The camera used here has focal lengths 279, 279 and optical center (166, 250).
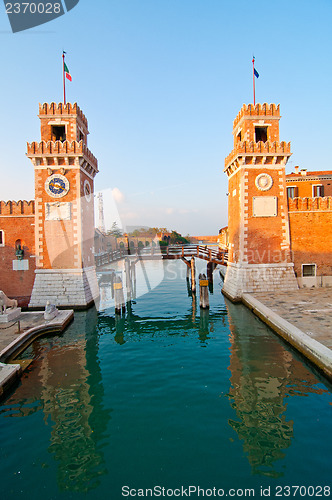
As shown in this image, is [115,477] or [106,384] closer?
[115,477]

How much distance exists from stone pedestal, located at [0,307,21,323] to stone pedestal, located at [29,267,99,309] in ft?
11.2

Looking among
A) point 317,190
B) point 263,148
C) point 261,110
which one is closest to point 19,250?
point 263,148

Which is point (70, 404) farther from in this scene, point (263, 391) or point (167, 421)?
point (263, 391)

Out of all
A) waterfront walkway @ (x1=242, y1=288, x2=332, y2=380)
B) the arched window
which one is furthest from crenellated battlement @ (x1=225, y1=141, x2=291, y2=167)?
the arched window

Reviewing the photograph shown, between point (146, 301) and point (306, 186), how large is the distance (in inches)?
856

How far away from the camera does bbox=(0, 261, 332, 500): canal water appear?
221 inches

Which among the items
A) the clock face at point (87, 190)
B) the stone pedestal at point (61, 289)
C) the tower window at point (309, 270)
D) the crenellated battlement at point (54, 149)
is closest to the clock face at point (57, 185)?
the crenellated battlement at point (54, 149)

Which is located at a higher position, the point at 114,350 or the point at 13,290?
the point at 13,290

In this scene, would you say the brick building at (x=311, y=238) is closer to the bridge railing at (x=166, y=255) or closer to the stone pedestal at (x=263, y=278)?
the stone pedestal at (x=263, y=278)

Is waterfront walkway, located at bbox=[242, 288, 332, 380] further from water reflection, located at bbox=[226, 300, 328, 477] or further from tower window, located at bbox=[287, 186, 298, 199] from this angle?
tower window, located at bbox=[287, 186, 298, 199]

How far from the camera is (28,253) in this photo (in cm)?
2119

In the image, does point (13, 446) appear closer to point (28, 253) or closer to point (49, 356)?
point (49, 356)

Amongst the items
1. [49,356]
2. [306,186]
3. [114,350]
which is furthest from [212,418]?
[306,186]

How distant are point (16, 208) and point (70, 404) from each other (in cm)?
1714
